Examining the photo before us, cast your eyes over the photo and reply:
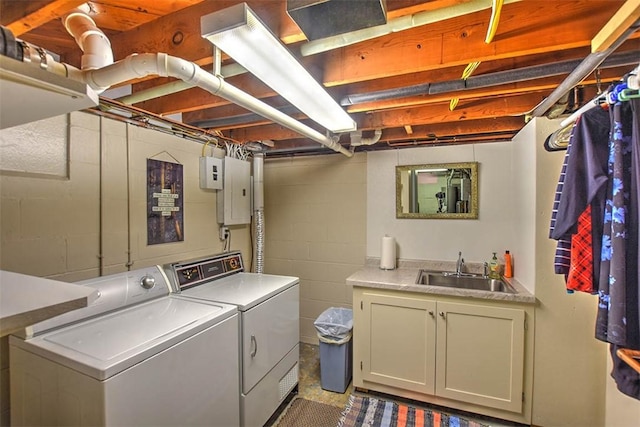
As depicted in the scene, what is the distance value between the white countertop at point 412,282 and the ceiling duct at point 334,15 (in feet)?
6.04

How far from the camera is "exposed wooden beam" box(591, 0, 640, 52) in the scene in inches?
33.9

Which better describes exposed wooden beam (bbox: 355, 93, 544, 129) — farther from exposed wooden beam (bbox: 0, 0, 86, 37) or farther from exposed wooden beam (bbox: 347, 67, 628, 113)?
exposed wooden beam (bbox: 0, 0, 86, 37)

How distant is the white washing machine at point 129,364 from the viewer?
1.12 meters

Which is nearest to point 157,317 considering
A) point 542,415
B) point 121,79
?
point 121,79

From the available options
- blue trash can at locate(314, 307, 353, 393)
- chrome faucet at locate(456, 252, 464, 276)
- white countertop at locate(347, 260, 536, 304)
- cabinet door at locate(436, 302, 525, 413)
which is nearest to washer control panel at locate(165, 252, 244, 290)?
blue trash can at locate(314, 307, 353, 393)

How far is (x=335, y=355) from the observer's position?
2.47 metres

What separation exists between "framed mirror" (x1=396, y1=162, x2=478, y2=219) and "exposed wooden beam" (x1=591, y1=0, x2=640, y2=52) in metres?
1.72

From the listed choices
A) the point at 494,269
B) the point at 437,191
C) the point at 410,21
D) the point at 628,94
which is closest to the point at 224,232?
the point at 437,191

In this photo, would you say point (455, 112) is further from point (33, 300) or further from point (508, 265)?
point (33, 300)

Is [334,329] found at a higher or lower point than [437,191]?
lower

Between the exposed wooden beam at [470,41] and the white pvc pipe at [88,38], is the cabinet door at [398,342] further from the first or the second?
the white pvc pipe at [88,38]

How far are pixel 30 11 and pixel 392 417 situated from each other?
2912 mm

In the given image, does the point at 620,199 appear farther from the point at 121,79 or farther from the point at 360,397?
the point at 360,397

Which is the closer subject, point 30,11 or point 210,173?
point 30,11
